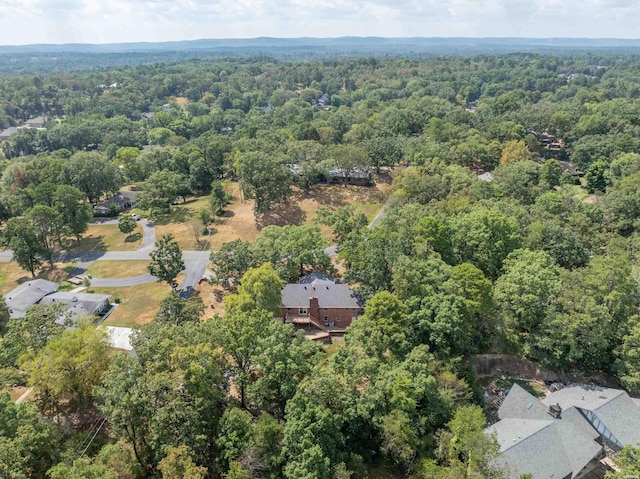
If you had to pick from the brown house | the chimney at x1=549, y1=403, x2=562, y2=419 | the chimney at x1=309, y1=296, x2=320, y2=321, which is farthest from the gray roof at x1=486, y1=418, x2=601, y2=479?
the chimney at x1=309, y1=296, x2=320, y2=321

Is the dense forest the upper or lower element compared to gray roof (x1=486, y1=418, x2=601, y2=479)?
upper

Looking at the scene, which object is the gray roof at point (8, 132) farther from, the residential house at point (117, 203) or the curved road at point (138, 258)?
the curved road at point (138, 258)

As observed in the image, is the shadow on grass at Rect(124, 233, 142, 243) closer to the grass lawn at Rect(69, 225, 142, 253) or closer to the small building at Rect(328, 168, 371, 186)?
the grass lawn at Rect(69, 225, 142, 253)

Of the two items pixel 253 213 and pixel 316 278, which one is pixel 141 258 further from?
pixel 316 278

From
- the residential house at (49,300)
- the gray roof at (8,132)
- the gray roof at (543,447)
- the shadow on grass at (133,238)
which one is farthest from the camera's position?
the gray roof at (8,132)

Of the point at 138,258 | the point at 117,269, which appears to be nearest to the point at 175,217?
the point at 138,258

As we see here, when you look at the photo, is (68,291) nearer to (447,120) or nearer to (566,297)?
(566,297)

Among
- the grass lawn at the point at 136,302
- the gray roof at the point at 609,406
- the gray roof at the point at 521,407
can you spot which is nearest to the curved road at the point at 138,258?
the grass lawn at the point at 136,302
